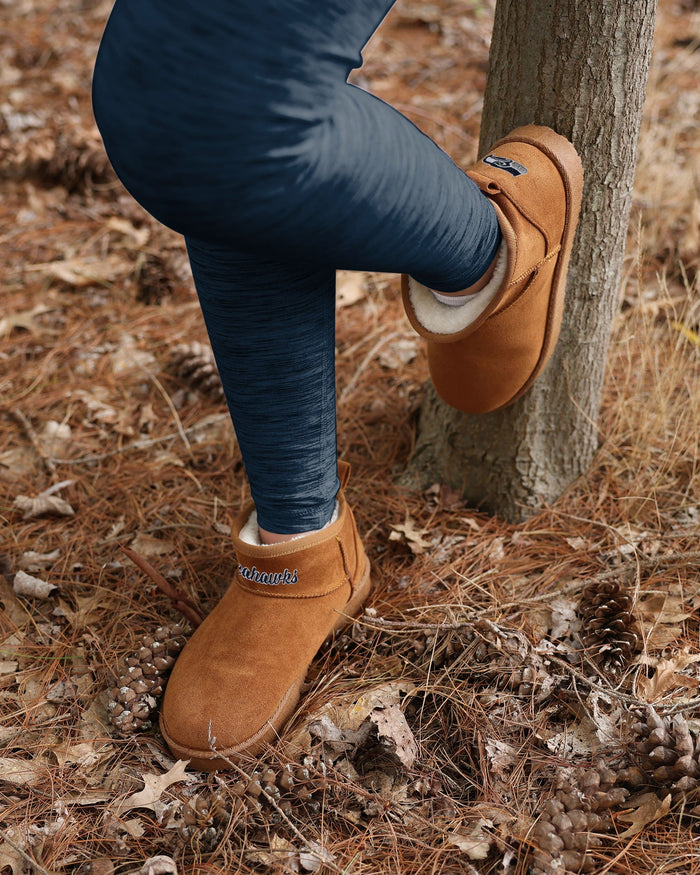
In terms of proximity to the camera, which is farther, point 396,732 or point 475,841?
point 396,732

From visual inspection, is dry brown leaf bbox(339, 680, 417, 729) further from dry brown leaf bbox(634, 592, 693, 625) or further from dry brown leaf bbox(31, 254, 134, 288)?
dry brown leaf bbox(31, 254, 134, 288)

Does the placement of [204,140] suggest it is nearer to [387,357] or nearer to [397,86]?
[387,357]

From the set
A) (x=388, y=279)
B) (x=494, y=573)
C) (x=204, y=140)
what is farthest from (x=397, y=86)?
(x=204, y=140)

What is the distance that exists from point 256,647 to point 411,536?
16.5 inches

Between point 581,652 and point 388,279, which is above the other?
point 388,279

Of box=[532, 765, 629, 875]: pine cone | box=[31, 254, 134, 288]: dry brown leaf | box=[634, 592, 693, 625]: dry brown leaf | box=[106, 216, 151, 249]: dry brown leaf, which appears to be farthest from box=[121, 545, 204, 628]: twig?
box=[106, 216, 151, 249]: dry brown leaf

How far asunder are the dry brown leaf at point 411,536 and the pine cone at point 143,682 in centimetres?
48

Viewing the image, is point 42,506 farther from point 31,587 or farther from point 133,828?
point 133,828

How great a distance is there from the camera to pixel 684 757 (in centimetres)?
101

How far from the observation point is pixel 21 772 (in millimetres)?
1183

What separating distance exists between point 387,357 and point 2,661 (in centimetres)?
120

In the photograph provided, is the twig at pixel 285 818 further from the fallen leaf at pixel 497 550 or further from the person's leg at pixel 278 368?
the fallen leaf at pixel 497 550

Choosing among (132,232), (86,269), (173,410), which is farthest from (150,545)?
(132,232)

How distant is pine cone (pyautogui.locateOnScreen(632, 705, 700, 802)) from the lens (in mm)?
1016
